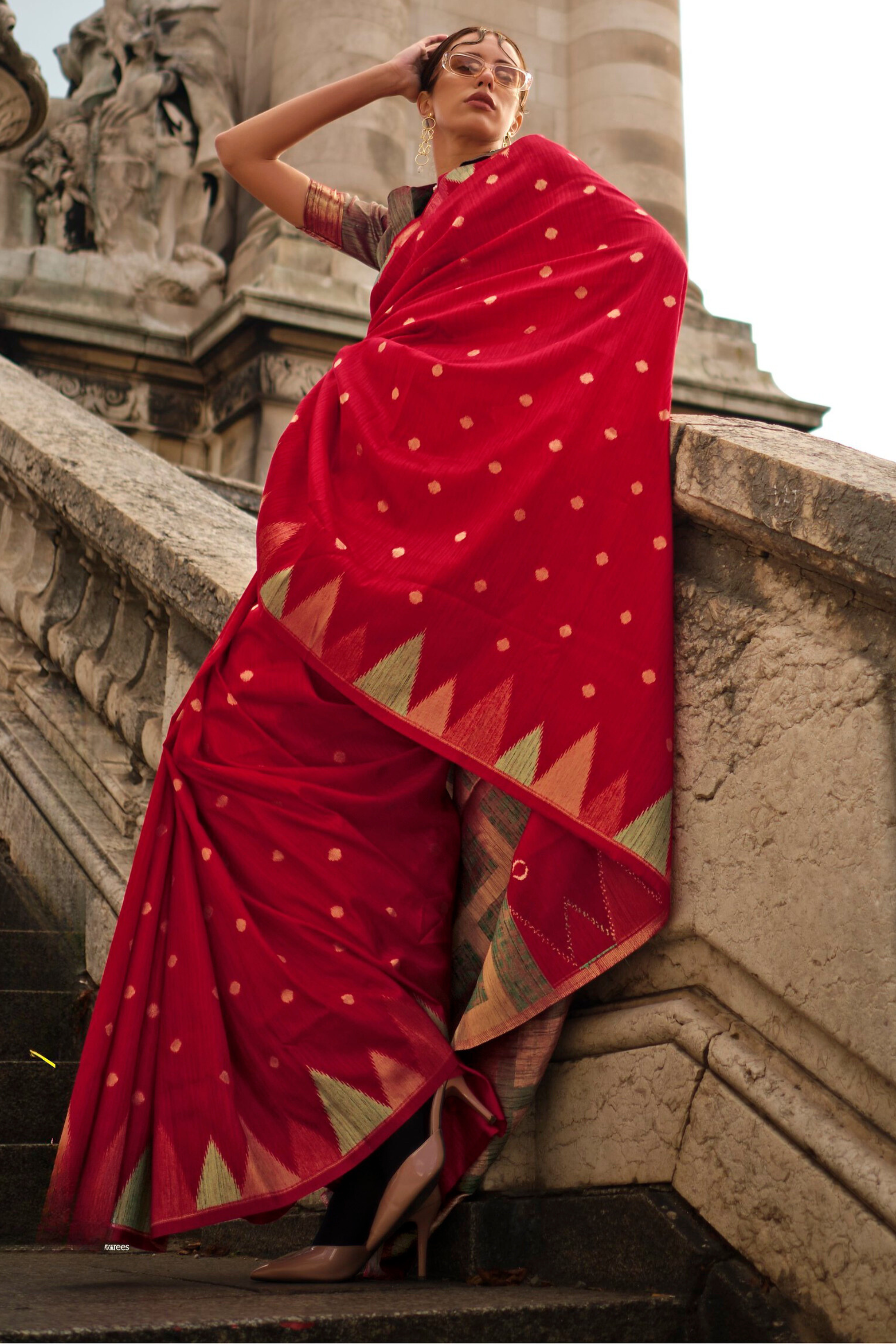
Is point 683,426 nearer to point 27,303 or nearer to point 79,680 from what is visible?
point 79,680

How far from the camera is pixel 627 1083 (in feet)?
6.24

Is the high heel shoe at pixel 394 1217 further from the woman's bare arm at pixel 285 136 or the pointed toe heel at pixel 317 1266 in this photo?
the woman's bare arm at pixel 285 136

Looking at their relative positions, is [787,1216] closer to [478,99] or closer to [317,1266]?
[317,1266]

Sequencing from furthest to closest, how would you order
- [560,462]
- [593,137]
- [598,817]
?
[593,137]
[560,462]
[598,817]

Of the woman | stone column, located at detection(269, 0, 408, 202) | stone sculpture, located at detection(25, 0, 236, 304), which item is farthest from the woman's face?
stone sculpture, located at detection(25, 0, 236, 304)

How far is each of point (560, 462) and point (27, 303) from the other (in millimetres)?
5950

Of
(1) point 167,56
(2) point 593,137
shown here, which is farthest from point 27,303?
(2) point 593,137

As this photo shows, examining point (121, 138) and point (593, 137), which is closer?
point (121, 138)

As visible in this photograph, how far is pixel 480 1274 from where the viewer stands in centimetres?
190

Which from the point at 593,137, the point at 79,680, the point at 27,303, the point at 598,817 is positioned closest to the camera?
the point at 598,817

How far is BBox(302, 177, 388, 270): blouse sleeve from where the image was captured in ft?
8.87

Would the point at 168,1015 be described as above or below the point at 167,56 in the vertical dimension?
below

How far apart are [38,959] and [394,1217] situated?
1.38 meters

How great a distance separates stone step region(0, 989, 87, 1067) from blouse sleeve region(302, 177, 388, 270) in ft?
5.24
